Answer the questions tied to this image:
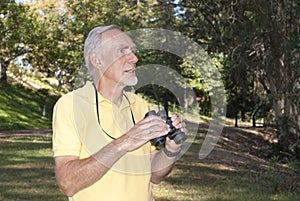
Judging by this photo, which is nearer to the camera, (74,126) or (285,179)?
(74,126)

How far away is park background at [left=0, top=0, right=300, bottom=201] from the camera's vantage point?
8.19 m

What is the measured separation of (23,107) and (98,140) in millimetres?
26822

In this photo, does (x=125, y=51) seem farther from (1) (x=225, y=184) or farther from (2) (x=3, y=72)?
(2) (x=3, y=72)

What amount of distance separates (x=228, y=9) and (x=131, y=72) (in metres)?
10.8

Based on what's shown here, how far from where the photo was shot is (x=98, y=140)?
7.28ft

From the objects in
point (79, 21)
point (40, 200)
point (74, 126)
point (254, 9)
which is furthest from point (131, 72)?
point (79, 21)

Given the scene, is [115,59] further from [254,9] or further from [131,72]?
[254,9]

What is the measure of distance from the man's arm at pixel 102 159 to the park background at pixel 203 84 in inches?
13.5

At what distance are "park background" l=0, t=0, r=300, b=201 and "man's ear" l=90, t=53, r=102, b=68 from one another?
3.3 inches

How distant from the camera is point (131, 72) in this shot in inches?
88.1

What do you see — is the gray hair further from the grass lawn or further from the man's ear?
the grass lawn

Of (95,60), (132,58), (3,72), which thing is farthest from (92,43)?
(3,72)

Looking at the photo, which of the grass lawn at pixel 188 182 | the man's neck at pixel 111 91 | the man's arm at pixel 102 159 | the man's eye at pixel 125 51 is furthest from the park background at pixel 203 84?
the man's arm at pixel 102 159

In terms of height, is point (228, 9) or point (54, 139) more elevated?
point (228, 9)
